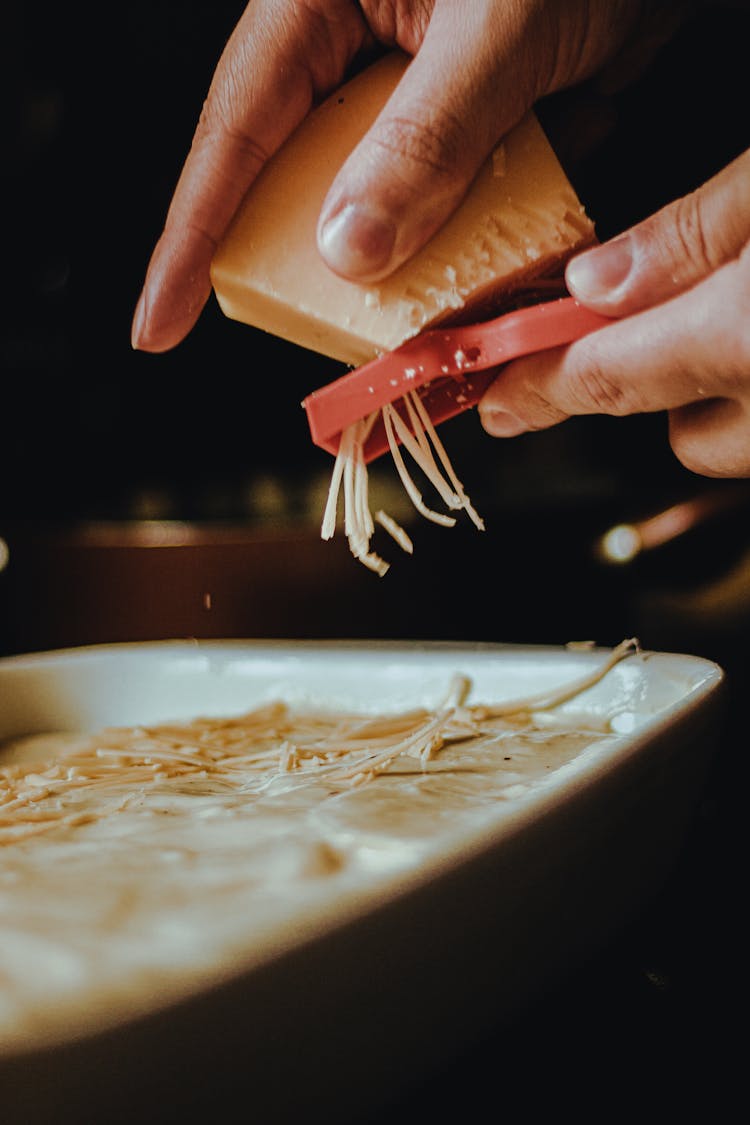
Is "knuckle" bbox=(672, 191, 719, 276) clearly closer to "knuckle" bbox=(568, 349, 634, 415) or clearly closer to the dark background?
"knuckle" bbox=(568, 349, 634, 415)

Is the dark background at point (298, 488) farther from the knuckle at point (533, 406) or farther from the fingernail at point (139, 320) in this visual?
the fingernail at point (139, 320)

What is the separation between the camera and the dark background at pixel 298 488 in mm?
354

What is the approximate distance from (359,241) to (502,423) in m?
0.19

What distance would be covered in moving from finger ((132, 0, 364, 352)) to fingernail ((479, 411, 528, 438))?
22 cm

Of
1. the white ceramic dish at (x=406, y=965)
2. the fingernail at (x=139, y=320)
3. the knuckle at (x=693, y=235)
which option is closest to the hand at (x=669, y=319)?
the knuckle at (x=693, y=235)

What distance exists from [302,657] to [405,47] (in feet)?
1.57

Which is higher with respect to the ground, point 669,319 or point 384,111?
point 384,111

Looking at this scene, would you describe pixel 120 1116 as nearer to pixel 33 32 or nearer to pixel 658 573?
pixel 658 573

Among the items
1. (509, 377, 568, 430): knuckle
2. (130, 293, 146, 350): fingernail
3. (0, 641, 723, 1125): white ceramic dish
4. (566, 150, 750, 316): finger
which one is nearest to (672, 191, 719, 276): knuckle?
(566, 150, 750, 316): finger

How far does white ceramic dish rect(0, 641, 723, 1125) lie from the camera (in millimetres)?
175

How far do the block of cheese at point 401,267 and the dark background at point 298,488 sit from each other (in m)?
0.27

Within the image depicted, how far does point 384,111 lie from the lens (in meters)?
0.45

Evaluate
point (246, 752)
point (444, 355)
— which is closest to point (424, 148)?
point (444, 355)

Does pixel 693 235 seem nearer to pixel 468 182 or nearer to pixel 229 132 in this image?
pixel 468 182
